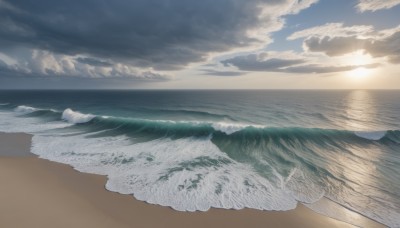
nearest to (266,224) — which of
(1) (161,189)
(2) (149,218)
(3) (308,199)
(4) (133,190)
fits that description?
(3) (308,199)

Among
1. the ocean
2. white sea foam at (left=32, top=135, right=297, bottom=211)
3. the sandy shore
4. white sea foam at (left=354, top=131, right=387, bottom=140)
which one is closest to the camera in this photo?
the sandy shore

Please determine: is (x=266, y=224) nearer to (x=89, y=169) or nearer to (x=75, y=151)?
(x=89, y=169)

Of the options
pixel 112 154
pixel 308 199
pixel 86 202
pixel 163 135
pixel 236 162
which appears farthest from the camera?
pixel 163 135

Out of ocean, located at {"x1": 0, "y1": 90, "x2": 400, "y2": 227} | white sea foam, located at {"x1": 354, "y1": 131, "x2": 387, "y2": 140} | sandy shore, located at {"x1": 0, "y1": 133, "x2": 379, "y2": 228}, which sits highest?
sandy shore, located at {"x1": 0, "y1": 133, "x2": 379, "y2": 228}

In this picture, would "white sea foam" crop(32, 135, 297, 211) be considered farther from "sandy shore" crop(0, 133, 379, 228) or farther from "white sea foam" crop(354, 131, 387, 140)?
"white sea foam" crop(354, 131, 387, 140)

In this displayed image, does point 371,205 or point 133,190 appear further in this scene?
point 133,190

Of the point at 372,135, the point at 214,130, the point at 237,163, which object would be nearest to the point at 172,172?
the point at 237,163

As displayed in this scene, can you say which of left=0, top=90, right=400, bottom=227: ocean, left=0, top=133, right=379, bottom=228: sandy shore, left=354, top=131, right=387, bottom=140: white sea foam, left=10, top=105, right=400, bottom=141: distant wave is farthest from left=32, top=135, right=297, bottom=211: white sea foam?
left=354, top=131, right=387, bottom=140: white sea foam

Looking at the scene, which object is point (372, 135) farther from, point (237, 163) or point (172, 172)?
point (172, 172)
